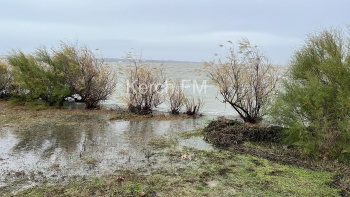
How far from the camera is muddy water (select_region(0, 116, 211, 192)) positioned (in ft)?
20.2

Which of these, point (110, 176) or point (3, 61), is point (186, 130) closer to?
point (110, 176)

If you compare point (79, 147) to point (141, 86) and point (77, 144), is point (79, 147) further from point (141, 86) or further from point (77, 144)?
point (141, 86)

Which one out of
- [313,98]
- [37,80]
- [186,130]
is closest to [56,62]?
[37,80]

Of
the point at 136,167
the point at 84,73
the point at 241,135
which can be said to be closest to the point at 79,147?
the point at 136,167

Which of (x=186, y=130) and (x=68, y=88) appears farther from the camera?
(x=68, y=88)

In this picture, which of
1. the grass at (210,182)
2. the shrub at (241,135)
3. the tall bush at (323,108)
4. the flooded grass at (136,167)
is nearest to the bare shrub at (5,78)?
the flooded grass at (136,167)

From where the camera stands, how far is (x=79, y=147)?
8.02 meters

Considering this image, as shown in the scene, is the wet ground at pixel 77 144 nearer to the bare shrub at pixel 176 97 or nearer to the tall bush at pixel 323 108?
the bare shrub at pixel 176 97

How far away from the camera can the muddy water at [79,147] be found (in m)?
6.16

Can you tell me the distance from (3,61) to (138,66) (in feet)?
27.2

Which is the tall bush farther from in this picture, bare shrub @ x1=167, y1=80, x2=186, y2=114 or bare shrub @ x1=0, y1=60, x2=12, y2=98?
bare shrub @ x1=0, y1=60, x2=12, y2=98

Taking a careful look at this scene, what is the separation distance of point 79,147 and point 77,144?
0.33m

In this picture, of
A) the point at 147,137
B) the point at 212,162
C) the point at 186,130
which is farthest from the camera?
the point at 186,130

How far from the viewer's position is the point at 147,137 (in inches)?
363
